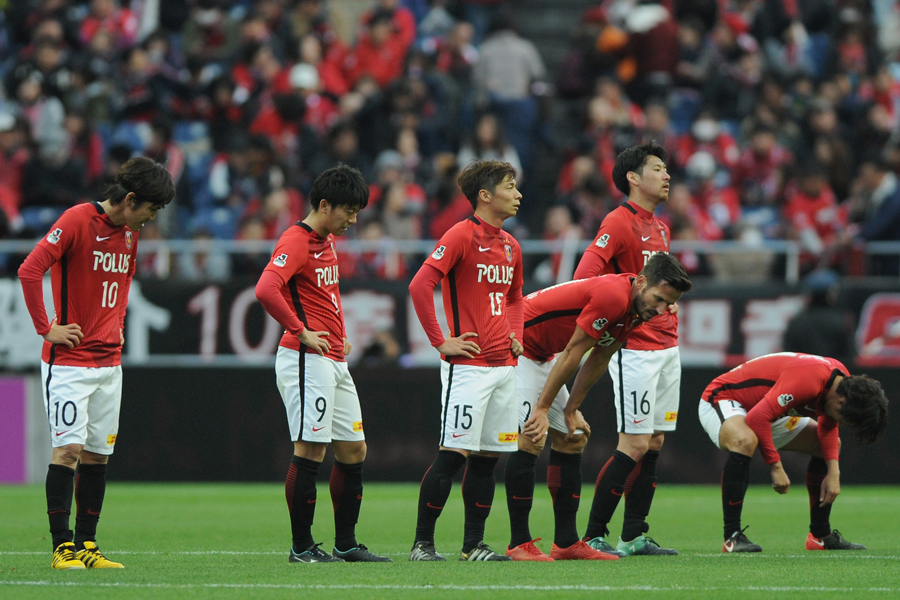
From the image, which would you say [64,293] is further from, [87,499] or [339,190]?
[339,190]

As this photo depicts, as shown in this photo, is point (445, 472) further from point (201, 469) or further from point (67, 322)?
point (201, 469)

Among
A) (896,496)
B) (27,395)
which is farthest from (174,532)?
(896,496)

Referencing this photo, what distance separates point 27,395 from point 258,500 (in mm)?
3793

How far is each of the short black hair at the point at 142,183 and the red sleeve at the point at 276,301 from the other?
0.77 metres

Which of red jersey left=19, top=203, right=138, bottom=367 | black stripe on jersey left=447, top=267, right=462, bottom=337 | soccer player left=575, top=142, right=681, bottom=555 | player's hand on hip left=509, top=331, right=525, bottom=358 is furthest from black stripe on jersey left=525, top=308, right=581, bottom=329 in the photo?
red jersey left=19, top=203, right=138, bottom=367

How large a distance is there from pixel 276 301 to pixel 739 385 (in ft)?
11.2

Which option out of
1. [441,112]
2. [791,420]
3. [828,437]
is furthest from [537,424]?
[441,112]

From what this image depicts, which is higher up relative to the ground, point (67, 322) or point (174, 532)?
point (67, 322)

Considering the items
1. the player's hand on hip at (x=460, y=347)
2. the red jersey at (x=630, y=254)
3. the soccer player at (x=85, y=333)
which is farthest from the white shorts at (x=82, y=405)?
the red jersey at (x=630, y=254)

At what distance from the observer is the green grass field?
20.6ft

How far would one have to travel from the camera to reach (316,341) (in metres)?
7.53

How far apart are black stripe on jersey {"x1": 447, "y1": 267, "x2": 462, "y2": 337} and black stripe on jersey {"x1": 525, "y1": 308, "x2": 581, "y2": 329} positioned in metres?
0.56

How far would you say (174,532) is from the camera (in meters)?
10.1

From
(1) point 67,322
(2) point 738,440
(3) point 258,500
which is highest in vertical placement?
(1) point 67,322
